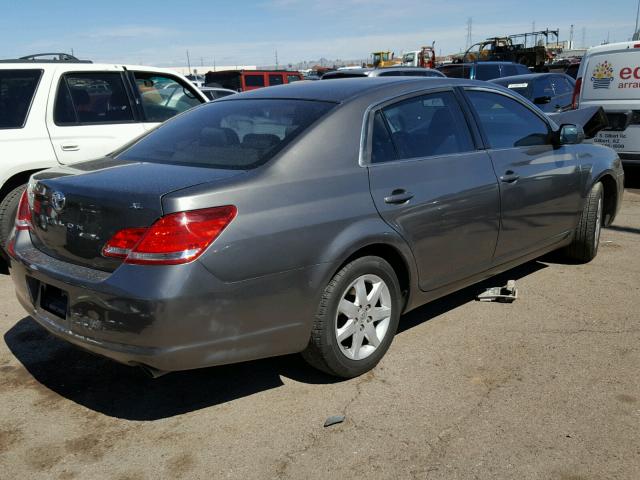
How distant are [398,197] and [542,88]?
9.75m

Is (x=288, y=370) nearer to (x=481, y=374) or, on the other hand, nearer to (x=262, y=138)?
(x=481, y=374)

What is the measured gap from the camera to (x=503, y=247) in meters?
4.28

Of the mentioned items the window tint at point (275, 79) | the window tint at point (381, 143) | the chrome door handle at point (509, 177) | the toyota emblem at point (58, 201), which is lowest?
the window tint at point (275, 79)

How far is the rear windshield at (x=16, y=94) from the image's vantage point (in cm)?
527

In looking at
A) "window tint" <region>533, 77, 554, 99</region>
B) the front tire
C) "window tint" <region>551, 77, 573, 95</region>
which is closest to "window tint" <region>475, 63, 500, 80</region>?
"window tint" <region>551, 77, 573, 95</region>

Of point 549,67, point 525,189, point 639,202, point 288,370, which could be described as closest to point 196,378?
point 288,370

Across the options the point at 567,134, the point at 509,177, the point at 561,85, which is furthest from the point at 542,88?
the point at 509,177

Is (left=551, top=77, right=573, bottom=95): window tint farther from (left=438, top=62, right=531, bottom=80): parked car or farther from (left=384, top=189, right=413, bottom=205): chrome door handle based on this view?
(left=384, top=189, right=413, bottom=205): chrome door handle

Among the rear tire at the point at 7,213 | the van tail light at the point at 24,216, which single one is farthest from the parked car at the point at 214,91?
the van tail light at the point at 24,216

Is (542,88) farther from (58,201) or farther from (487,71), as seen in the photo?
(58,201)

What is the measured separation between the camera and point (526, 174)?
4383 millimetres

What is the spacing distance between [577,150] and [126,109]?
4099 mm

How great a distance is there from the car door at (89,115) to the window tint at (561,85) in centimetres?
924

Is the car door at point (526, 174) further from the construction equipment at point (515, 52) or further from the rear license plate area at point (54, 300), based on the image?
the construction equipment at point (515, 52)
